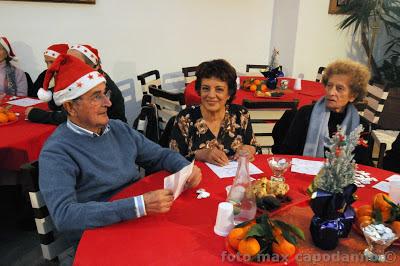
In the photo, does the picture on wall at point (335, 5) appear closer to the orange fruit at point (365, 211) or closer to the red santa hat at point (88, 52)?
the red santa hat at point (88, 52)

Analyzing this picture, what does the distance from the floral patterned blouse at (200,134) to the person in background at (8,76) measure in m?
2.44

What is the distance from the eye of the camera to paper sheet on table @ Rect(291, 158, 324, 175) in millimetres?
1900

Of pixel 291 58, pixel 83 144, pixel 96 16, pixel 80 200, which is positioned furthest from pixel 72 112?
pixel 291 58

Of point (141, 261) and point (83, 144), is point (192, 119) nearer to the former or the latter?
point (83, 144)

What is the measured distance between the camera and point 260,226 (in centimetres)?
113

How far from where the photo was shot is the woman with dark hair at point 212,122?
2211 mm

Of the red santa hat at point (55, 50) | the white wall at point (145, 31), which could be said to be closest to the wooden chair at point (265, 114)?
the red santa hat at point (55, 50)

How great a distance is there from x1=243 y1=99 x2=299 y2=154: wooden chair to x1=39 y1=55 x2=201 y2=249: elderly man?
0.98m

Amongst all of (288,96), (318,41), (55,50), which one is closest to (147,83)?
(55,50)

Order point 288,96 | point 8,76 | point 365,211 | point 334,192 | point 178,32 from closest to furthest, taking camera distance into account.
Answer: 1. point 334,192
2. point 365,211
3. point 288,96
4. point 8,76
5. point 178,32

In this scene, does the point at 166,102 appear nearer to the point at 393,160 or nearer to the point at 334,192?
the point at 393,160

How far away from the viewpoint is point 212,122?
7.42 feet

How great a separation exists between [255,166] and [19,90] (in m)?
3.02

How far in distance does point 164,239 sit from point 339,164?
2.14 ft
